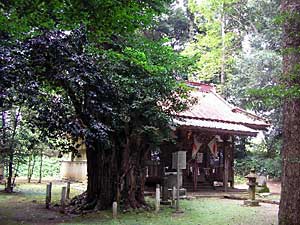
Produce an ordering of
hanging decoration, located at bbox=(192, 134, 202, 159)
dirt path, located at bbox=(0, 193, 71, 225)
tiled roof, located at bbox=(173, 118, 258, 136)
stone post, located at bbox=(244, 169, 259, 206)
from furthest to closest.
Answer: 1. hanging decoration, located at bbox=(192, 134, 202, 159)
2. tiled roof, located at bbox=(173, 118, 258, 136)
3. stone post, located at bbox=(244, 169, 259, 206)
4. dirt path, located at bbox=(0, 193, 71, 225)

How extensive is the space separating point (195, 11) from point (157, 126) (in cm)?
1974

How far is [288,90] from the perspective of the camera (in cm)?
500

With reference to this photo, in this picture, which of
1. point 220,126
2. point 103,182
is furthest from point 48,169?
point 103,182

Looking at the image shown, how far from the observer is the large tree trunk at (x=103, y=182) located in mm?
9688

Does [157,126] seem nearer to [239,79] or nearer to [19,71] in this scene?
[19,71]

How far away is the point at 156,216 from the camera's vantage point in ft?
29.3

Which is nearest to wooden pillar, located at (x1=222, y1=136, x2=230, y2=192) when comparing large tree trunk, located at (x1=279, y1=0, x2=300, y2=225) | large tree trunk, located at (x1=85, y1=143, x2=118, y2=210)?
large tree trunk, located at (x1=85, y1=143, x2=118, y2=210)

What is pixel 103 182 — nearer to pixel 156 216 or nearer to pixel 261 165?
pixel 156 216

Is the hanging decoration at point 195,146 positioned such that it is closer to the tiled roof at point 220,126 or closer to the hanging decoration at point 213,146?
the hanging decoration at point 213,146

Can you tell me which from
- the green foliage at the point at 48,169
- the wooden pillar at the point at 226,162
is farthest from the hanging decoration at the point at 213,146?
the green foliage at the point at 48,169

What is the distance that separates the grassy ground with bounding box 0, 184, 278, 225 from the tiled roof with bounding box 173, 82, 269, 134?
11.9ft

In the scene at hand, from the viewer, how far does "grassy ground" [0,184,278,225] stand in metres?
8.13

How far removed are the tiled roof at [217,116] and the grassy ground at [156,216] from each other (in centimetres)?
363

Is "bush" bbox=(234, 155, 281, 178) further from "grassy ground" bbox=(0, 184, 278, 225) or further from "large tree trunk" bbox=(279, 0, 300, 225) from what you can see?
"large tree trunk" bbox=(279, 0, 300, 225)
